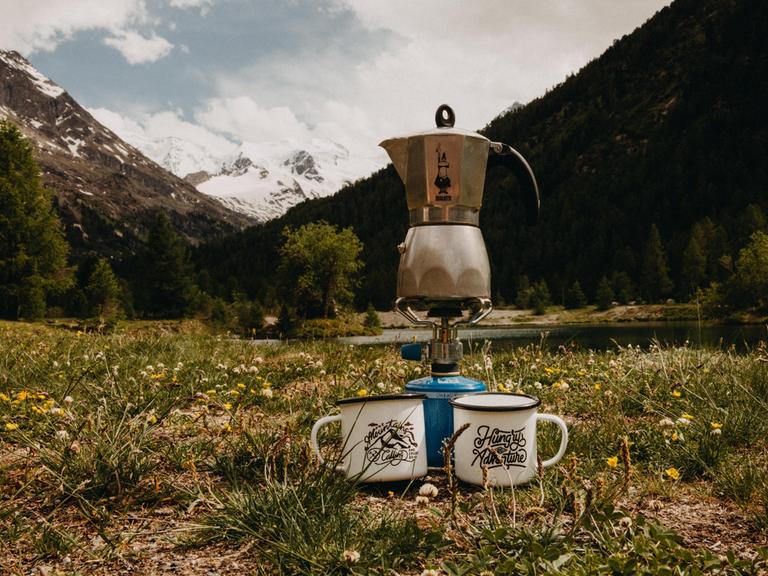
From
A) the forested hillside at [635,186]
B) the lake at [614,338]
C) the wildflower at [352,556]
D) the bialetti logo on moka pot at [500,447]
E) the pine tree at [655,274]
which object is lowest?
the lake at [614,338]

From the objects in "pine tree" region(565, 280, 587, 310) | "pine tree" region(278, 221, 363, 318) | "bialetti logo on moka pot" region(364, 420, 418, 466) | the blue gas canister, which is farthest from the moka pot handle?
"pine tree" region(565, 280, 587, 310)

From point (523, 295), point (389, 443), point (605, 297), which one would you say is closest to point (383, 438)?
point (389, 443)

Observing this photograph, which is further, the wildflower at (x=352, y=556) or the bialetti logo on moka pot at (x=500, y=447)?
the bialetti logo on moka pot at (x=500, y=447)

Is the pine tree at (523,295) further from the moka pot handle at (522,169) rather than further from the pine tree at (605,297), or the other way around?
the moka pot handle at (522,169)

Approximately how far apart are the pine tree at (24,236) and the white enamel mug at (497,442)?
3934 centimetres

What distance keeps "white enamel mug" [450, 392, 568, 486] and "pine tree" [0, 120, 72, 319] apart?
39342mm

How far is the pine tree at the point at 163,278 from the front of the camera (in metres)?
77.8

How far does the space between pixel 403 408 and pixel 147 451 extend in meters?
1.64

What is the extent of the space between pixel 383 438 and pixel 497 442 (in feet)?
1.84

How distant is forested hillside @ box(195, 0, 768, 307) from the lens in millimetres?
119188

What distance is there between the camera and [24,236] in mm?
36375

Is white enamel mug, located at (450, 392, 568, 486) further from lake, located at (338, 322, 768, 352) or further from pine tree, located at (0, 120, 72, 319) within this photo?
pine tree, located at (0, 120, 72, 319)

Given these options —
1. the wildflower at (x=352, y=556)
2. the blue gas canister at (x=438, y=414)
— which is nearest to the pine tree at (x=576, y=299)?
the blue gas canister at (x=438, y=414)

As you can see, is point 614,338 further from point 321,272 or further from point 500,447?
point 321,272
